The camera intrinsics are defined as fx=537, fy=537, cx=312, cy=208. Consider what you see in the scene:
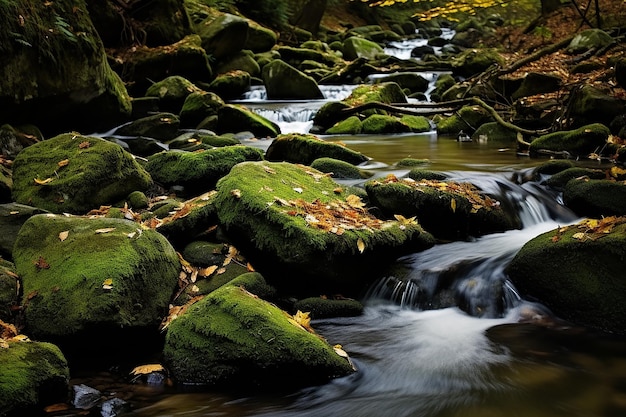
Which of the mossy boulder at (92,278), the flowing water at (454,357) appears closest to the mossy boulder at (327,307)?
the flowing water at (454,357)

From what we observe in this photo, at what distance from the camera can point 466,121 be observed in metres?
12.6

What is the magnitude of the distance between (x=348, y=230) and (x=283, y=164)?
5.28 ft

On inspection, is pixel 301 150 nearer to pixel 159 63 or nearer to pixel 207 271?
pixel 207 271

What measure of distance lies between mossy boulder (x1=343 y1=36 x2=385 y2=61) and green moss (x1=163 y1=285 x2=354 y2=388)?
20.8 metres

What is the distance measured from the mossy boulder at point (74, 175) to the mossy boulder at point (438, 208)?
9.47ft

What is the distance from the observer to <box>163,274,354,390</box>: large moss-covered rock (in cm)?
340

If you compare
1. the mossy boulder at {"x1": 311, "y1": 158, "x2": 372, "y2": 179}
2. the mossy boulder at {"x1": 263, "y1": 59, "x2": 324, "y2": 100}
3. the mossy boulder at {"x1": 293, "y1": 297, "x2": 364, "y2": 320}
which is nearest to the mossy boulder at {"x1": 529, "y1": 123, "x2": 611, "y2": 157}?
the mossy boulder at {"x1": 311, "y1": 158, "x2": 372, "y2": 179}

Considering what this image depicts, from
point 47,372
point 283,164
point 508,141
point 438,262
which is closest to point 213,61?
point 508,141

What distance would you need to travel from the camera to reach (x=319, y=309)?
4543 mm

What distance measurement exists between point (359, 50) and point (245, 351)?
70.6 feet

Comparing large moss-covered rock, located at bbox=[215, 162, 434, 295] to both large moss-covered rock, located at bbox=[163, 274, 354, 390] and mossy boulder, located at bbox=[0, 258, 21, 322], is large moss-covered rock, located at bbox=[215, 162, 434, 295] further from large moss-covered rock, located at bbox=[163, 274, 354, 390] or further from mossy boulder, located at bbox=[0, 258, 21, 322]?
mossy boulder, located at bbox=[0, 258, 21, 322]

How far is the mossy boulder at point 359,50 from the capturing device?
23.2 metres

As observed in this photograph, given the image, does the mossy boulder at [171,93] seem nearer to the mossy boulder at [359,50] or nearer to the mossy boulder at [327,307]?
the mossy boulder at [327,307]

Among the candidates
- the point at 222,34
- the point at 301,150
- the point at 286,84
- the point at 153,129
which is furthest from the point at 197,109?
the point at 222,34
